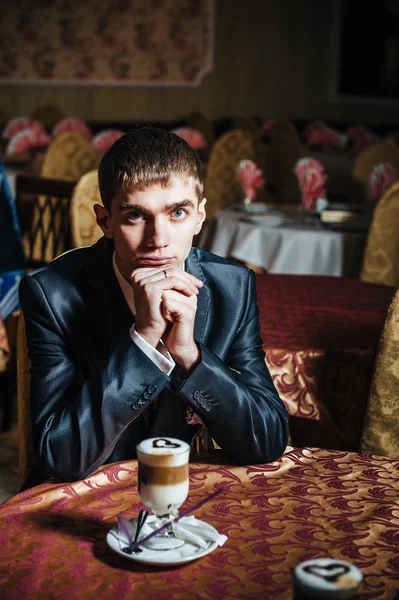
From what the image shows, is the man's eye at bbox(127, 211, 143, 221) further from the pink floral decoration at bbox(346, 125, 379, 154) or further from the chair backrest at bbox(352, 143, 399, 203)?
the pink floral decoration at bbox(346, 125, 379, 154)

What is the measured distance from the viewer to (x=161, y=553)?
1.00m

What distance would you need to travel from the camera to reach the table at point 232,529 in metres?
0.95

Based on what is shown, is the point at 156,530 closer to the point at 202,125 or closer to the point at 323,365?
the point at 323,365

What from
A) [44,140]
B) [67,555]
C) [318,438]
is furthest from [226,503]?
[44,140]

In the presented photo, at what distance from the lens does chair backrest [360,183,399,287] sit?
138 inches

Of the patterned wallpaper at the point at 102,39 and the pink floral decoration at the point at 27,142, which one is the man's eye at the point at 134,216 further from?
the patterned wallpaper at the point at 102,39

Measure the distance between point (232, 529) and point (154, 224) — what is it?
0.51 metres

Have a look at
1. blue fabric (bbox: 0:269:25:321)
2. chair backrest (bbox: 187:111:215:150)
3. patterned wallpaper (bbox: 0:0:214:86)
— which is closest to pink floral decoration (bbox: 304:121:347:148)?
chair backrest (bbox: 187:111:215:150)

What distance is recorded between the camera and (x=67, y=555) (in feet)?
3.34

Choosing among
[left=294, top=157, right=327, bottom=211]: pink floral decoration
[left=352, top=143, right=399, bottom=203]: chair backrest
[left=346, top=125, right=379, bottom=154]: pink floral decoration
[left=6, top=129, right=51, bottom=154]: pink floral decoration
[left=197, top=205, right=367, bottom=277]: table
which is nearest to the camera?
[left=197, top=205, right=367, bottom=277]: table

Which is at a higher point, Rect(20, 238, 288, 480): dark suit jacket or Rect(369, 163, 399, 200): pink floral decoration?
Rect(369, 163, 399, 200): pink floral decoration

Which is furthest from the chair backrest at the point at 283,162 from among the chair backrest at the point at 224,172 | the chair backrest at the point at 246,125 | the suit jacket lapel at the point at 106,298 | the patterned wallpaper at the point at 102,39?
the suit jacket lapel at the point at 106,298

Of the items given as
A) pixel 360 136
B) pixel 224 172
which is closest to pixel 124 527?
pixel 224 172

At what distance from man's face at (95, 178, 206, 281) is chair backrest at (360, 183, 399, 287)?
88.5 inches
